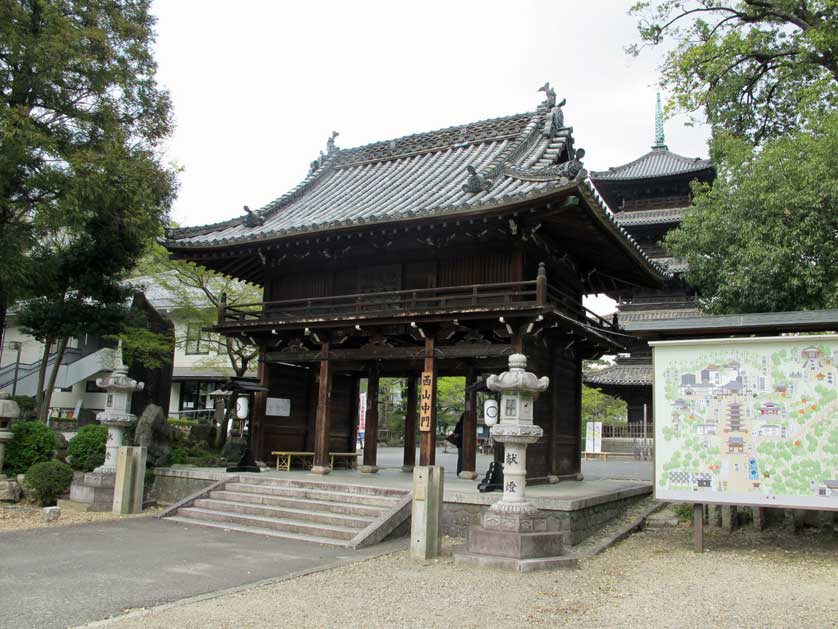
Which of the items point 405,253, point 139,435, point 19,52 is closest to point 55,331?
point 139,435

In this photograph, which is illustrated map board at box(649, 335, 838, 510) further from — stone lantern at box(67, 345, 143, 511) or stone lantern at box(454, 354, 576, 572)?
stone lantern at box(67, 345, 143, 511)

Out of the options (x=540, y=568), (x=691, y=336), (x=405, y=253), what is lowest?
(x=540, y=568)

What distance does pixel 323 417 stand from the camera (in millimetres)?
15203

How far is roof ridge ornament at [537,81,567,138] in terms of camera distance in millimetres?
17141

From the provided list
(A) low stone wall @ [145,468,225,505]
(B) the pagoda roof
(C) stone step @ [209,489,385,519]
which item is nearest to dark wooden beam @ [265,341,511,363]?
(B) the pagoda roof

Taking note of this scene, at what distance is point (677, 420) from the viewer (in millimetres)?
9930

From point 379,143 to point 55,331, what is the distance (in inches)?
427

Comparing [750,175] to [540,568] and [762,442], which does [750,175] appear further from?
[540,568]

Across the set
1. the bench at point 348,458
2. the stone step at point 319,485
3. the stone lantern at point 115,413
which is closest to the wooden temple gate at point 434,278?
the bench at point 348,458

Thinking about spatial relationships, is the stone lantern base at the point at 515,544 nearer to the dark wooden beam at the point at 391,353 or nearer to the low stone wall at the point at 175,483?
the dark wooden beam at the point at 391,353

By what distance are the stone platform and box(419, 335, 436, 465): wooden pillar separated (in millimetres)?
620

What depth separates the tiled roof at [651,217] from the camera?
107 ft

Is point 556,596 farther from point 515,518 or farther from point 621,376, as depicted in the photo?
point 621,376

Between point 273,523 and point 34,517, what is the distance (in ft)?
15.0
